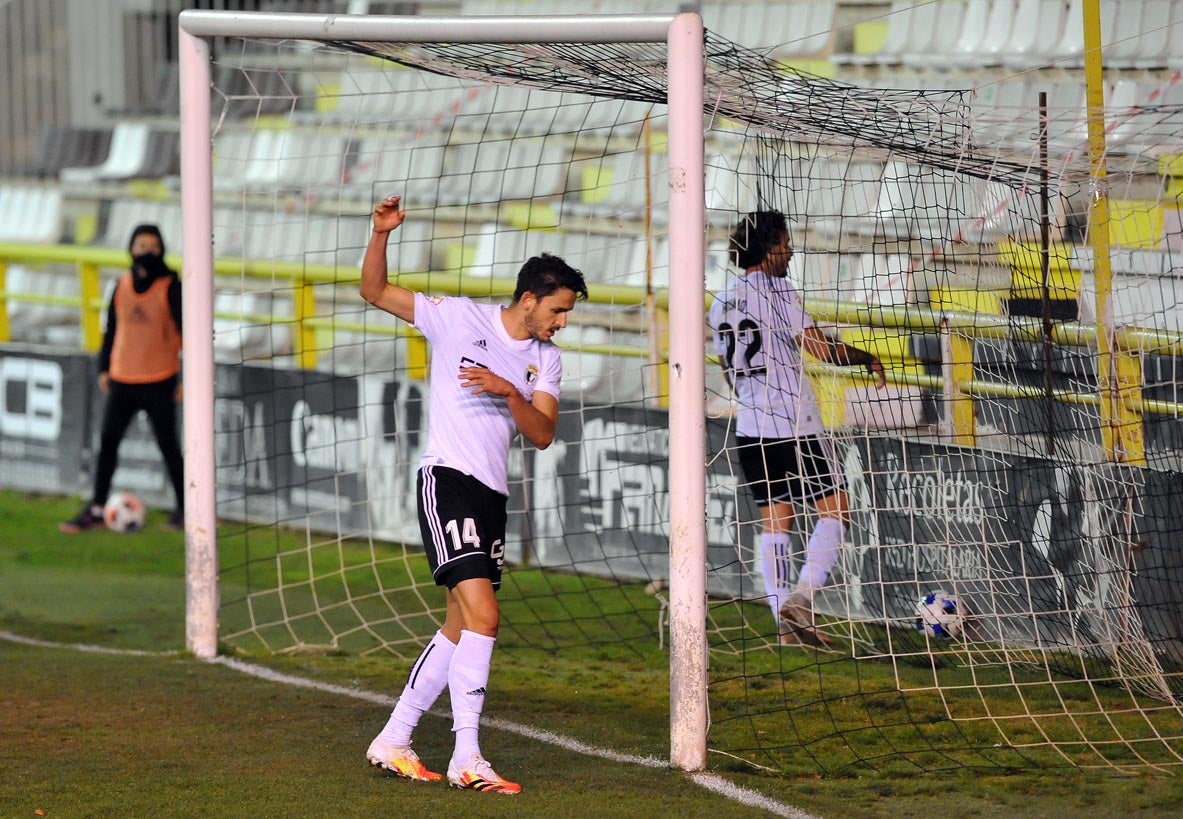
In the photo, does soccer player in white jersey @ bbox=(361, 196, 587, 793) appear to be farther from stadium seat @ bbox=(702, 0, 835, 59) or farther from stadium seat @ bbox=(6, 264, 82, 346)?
stadium seat @ bbox=(6, 264, 82, 346)

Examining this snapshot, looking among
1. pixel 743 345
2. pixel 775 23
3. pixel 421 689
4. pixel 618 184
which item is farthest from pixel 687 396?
pixel 775 23

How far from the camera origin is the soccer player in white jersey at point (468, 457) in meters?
4.36

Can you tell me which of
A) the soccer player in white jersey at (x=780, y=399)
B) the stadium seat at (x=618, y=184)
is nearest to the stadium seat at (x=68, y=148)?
the stadium seat at (x=618, y=184)

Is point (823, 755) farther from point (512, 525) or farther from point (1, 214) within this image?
point (1, 214)

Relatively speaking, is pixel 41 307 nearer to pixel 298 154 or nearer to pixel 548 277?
pixel 298 154

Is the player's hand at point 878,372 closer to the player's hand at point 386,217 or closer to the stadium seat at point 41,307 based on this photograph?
the player's hand at point 386,217

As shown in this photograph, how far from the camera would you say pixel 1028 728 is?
4980 millimetres

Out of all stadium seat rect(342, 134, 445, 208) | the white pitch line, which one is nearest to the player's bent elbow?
the white pitch line

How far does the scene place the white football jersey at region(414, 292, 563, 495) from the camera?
448cm

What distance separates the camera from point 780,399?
6051 mm

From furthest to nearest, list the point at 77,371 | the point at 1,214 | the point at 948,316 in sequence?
the point at 1,214 → the point at 77,371 → the point at 948,316

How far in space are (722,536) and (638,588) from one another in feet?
2.05

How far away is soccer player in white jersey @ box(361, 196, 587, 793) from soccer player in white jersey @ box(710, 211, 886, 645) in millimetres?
1480

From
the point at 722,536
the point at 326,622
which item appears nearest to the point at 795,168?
the point at 722,536
